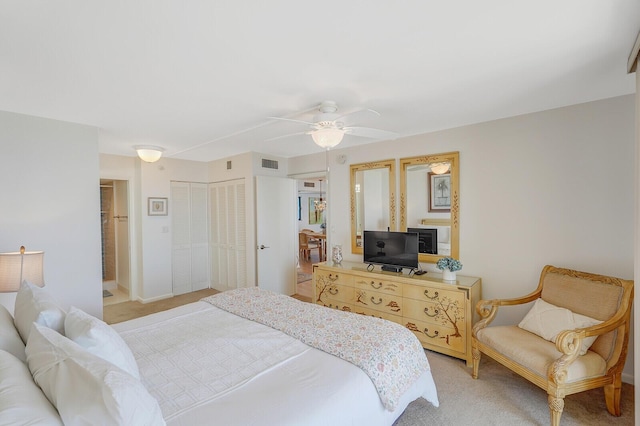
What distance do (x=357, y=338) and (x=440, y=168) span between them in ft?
7.74

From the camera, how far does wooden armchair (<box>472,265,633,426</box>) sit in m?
1.99

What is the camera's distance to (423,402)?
230 cm

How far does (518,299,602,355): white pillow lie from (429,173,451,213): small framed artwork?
4.26 feet

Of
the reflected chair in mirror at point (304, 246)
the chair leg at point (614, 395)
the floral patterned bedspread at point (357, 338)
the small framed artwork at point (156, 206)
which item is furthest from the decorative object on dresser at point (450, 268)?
the reflected chair in mirror at point (304, 246)

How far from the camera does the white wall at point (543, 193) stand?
2510 millimetres

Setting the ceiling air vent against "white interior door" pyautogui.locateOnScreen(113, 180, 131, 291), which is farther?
"white interior door" pyautogui.locateOnScreen(113, 180, 131, 291)

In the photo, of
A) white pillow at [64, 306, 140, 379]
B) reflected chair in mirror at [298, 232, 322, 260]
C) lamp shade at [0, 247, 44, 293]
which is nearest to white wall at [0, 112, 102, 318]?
lamp shade at [0, 247, 44, 293]

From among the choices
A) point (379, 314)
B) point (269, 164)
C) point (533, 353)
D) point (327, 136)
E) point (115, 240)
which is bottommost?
point (379, 314)

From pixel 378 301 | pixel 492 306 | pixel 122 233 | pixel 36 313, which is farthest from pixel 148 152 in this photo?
pixel 492 306

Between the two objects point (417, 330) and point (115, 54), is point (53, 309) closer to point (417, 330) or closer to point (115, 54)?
point (115, 54)

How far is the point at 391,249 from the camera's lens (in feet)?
12.0

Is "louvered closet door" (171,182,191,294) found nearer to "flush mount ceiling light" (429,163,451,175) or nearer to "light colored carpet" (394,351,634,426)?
"flush mount ceiling light" (429,163,451,175)

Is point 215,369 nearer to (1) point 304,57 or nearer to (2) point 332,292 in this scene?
(1) point 304,57

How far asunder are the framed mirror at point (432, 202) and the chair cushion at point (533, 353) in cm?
102
